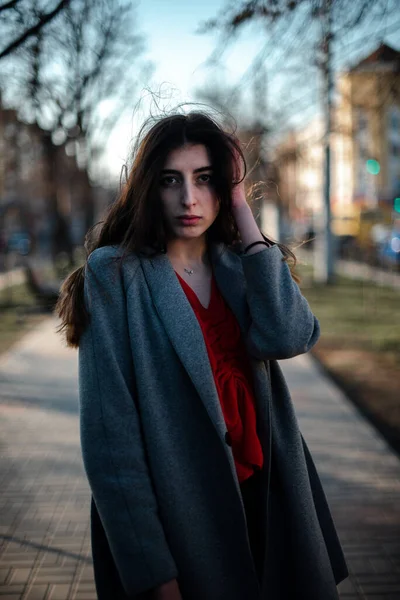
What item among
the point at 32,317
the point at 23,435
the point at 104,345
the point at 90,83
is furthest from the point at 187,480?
the point at 90,83

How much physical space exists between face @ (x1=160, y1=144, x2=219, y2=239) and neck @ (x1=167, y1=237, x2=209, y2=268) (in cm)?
7

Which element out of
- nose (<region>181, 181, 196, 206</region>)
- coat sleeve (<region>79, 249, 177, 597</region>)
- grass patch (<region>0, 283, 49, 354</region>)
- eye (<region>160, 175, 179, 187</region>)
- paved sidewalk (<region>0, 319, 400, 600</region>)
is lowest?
grass patch (<region>0, 283, 49, 354</region>)

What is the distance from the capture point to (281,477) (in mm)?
2053

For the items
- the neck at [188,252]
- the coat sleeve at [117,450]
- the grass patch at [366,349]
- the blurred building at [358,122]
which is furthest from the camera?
the grass patch at [366,349]

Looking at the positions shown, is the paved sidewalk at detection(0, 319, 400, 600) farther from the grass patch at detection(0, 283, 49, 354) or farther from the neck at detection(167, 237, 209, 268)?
the grass patch at detection(0, 283, 49, 354)

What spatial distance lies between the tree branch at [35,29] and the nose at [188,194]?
2.27 metres

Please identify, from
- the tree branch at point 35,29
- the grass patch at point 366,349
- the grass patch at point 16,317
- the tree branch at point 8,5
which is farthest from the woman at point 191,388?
the grass patch at point 16,317

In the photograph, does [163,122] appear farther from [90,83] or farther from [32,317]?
[90,83]

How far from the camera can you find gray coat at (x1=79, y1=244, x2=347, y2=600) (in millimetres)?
1758

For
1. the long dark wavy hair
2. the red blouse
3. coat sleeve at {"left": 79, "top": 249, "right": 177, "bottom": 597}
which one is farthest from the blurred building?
coat sleeve at {"left": 79, "top": 249, "right": 177, "bottom": 597}

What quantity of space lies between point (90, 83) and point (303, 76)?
33.3 feet

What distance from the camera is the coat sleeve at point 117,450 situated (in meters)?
1.74

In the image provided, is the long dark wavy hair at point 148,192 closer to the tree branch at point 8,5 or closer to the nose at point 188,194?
the nose at point 188,194

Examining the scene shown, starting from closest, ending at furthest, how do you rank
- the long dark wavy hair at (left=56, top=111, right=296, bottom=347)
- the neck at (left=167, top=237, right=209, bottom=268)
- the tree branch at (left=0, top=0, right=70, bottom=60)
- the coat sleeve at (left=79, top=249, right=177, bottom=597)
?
1. the coat sleeve at (left=79, top=249, right=177, bottom=597)
2. the long dark wavy hair at (left=56, top=111, right=296, bottom=347)
3. the neck at (left=167, top=237, right=209, bottom=268)
4. the tree branch at (left=0, top=0, right=70, bottom=60)
